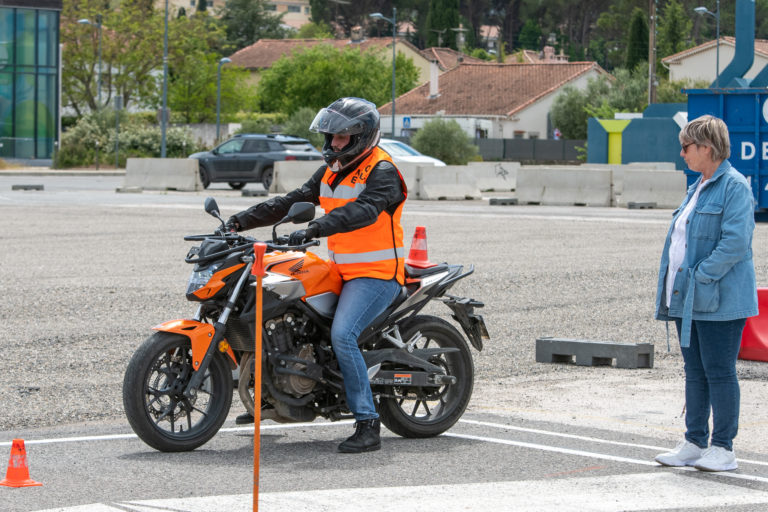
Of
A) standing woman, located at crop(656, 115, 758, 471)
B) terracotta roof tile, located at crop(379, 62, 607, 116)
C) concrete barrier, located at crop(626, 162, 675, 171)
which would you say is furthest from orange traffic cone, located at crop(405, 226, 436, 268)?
terracotta roof tile, located at crop(379, 62, 607, 116)

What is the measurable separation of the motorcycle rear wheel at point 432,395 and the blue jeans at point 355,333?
1.28ft

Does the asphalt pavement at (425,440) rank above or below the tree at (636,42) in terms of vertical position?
below

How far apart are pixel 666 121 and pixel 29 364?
3765 cm

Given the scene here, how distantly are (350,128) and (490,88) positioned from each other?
82312 mm

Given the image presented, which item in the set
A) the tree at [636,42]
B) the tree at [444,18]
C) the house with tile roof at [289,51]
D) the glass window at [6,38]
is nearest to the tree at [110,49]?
the glass window at [6,38]

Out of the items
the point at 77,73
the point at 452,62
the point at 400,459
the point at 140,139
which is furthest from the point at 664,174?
the point at 452,62

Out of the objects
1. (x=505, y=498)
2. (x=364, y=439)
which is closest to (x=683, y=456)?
(x=505, y=498)

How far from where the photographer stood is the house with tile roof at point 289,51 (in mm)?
104312

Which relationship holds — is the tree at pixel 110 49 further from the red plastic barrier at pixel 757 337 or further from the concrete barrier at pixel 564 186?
the red plastic barrier at pixel 757 337

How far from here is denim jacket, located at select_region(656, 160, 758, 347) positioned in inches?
241

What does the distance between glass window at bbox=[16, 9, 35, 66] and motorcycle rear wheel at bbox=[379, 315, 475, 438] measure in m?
57.4

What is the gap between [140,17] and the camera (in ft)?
250

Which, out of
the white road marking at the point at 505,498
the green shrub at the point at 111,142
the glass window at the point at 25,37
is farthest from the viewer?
the glass window at the point at 25,37

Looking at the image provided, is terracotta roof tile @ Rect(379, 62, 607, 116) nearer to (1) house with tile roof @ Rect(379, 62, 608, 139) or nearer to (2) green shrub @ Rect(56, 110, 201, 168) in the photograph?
(1) house with tile roof @ Rect(379, 62, 608, 139)
